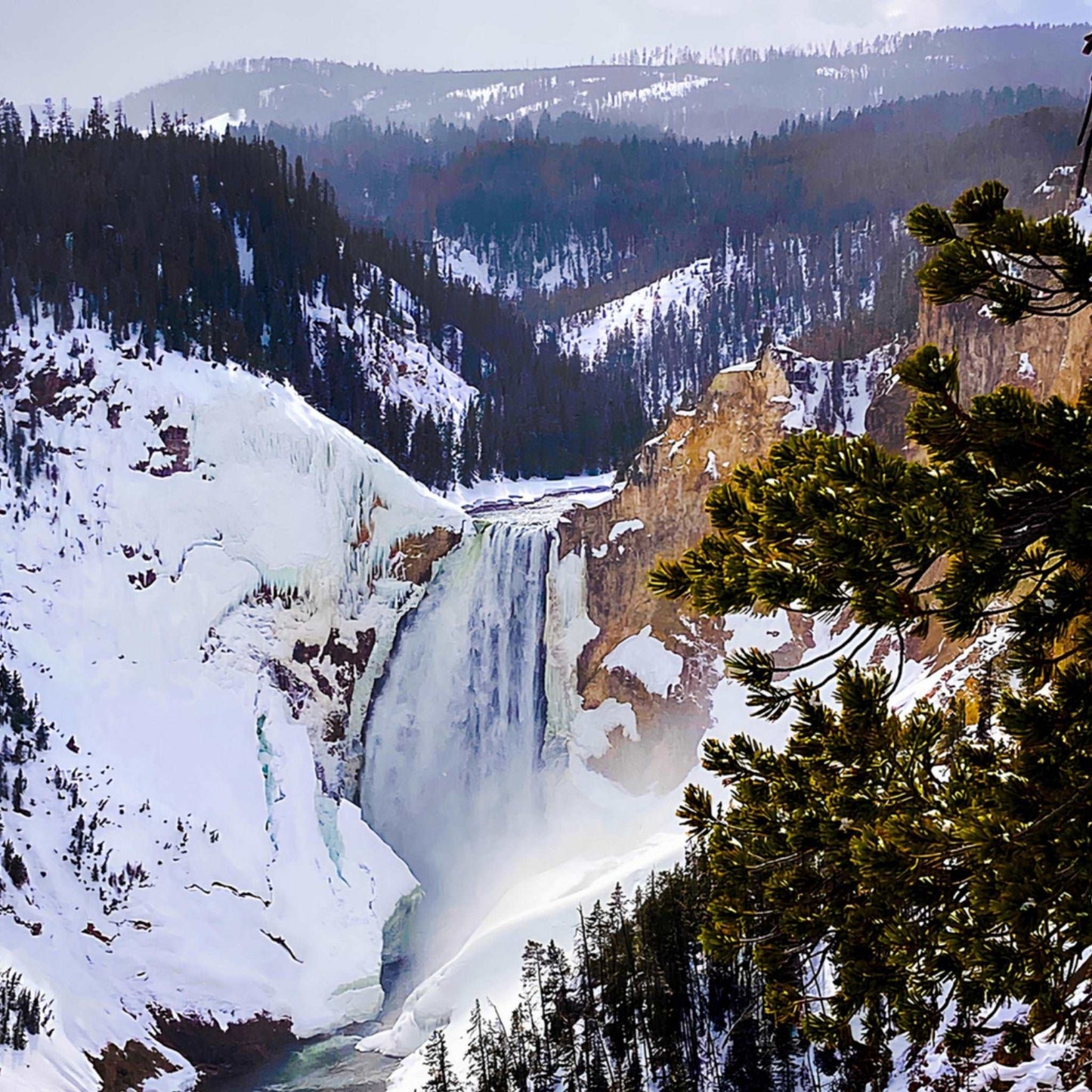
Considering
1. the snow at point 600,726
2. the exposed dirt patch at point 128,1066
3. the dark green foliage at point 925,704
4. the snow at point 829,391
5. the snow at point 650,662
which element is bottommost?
the exposed dirt patch at point 128,1066

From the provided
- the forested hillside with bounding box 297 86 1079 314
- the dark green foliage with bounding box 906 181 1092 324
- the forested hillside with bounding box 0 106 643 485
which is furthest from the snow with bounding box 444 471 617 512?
the forested hillside with bounding box 297 86 1079 314

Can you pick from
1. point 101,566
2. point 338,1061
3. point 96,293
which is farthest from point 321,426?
point 338,1061

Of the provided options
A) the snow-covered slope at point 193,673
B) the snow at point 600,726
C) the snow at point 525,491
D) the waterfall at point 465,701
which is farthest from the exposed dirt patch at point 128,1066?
the snow at point 525,491

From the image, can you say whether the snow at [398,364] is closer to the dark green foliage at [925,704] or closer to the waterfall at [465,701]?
the waterfall at [465,701]

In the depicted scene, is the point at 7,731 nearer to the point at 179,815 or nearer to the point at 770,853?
the point at 179,815

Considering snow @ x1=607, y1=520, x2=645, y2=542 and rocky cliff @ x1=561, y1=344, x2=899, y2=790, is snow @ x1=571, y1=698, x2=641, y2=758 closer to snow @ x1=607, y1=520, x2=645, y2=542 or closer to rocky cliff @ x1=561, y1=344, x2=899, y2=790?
rocky cliff @ x1=561, y1=344, x2=899, y2=790
